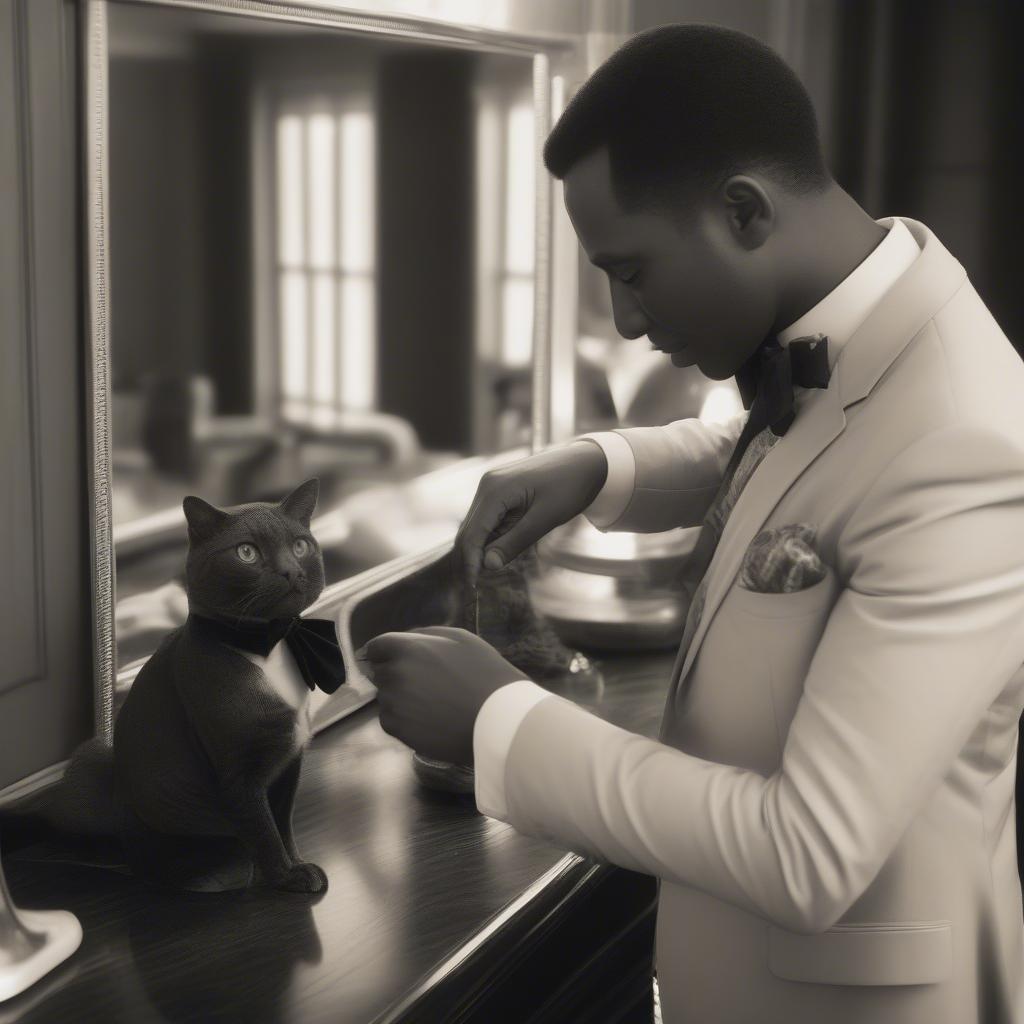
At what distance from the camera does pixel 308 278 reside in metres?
1.50

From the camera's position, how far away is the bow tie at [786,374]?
1.00m

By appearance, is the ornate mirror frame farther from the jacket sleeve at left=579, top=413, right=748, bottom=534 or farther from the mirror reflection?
the jacket sleeve at left=579, top=413, right=748, bottom=534

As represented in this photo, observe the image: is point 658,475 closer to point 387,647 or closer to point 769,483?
point 769,483

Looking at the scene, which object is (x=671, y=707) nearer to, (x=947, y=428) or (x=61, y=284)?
(x=947, y=428)

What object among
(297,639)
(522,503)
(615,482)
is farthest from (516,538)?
(297,639)

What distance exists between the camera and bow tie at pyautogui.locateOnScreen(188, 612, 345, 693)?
3.64 ft

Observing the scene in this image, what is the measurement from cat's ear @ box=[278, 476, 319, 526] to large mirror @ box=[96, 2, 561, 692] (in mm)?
214

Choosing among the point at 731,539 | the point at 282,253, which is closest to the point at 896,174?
the point at 282,253

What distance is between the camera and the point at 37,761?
1296mm

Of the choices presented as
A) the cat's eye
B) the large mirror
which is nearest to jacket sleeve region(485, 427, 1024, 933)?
the cat's eye

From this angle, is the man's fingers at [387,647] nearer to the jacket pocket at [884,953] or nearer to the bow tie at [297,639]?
the bow tie at [297,639]

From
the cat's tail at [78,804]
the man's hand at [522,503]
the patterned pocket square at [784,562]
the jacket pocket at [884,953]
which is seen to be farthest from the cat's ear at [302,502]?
the jacket pocket at [884,953]

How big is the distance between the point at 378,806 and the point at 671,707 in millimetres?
437

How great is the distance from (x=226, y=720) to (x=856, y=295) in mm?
620
